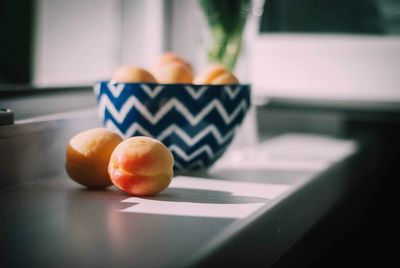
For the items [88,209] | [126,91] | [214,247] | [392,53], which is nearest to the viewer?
[214,247]

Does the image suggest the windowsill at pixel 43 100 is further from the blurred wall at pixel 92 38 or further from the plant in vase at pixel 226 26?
the plant in vase at pixel 226 26

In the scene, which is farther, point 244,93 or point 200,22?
point 200,22

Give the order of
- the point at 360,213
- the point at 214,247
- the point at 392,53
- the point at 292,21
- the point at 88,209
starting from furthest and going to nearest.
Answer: the point at 292,21, the point at 392,53, the point at 360,213, the point at 88,209, the point at 214,247

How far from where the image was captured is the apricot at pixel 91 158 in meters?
0.72

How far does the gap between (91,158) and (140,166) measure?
0.08 m

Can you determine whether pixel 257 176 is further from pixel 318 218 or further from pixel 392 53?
pixel 392 53

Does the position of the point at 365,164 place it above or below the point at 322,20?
below

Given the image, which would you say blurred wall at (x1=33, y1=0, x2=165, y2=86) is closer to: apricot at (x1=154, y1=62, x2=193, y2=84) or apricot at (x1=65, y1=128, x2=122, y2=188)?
apricot at (x1=154, y1=62, x2=193, y2=84)

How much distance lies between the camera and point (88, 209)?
2.08 feet

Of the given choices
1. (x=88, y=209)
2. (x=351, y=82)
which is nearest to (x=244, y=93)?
(x=88, y=209)

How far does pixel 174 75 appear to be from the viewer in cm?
87

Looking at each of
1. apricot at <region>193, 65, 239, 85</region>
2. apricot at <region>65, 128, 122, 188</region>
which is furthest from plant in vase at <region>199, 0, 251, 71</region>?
apricot at <region>65, 128, 122, 188</region>

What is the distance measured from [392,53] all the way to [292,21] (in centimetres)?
24

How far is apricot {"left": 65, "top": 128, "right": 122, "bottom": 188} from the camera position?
2.36ft
